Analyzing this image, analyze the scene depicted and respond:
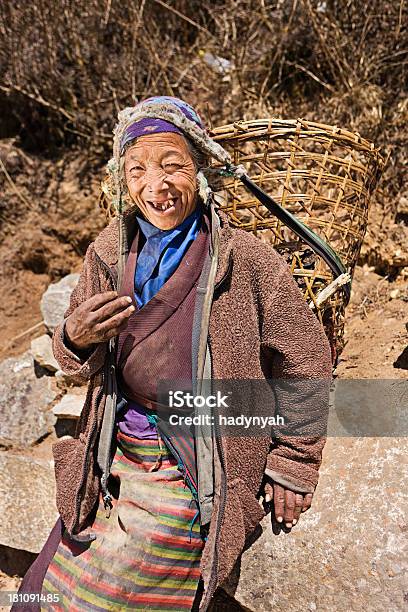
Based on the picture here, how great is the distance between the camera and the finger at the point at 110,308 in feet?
5.39

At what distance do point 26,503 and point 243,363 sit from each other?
1.33 metres

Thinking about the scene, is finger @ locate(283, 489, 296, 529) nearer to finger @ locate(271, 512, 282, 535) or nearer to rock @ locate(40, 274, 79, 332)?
finger @ locate(271, 512, 282, 535)

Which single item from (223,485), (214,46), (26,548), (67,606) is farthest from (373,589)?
(214,46)

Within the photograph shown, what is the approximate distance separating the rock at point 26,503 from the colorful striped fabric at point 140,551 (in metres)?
0.72

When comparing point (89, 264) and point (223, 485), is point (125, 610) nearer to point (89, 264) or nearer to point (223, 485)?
point (223, 485)

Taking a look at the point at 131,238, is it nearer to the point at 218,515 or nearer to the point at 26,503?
the point at 218,515

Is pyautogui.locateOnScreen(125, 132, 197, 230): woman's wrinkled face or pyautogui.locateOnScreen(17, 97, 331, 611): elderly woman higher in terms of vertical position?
pyautogui.locateOnScreen(125, 132, 197, 230): woman's wrinkled face

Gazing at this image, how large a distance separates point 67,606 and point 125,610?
0.56 feet

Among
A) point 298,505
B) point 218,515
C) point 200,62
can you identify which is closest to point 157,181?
point 218,515

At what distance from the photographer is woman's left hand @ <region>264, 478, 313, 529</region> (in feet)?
6.19

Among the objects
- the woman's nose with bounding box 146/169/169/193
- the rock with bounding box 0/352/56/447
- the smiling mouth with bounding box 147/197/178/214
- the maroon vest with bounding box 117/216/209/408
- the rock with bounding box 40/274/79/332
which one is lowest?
the rock with bounding box 0/352/56/447

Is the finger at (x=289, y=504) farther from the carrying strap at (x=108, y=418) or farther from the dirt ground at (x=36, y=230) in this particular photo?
the dirt ground at (x=36, y=230)

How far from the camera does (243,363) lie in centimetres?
180

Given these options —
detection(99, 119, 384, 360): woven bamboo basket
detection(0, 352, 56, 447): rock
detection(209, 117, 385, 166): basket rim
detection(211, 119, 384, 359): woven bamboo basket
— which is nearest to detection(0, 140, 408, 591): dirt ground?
detection(0, 352, 56, 447): rock
